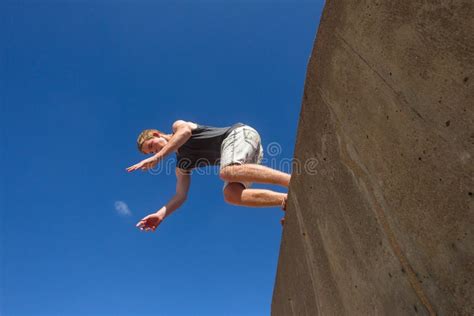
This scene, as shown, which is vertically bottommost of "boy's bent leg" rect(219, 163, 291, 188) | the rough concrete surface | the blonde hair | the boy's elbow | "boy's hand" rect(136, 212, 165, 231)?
the rough concrete surface

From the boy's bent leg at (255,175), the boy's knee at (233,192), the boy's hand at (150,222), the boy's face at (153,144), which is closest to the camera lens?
the boy's bent leg at (255,175)

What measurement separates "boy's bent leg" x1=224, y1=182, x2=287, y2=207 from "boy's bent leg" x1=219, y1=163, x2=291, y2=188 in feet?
0.41

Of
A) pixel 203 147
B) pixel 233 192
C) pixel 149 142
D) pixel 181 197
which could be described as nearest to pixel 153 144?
pixel 149 142

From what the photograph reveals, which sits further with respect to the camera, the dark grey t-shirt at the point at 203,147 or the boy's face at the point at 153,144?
the boy's face at the point at 153,144

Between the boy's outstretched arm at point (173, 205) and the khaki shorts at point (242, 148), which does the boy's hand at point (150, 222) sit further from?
the khaki shorts at point (242, 148)

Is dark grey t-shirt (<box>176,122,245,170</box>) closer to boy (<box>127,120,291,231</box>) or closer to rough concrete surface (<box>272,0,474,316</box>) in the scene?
boy (<box>127,120,291,231</box>)

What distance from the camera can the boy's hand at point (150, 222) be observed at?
15.5 ft

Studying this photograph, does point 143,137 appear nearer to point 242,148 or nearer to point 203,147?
point 203,147

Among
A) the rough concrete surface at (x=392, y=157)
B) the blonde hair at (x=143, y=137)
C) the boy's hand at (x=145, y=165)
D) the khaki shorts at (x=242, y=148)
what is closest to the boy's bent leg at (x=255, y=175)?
the khaki shorts at (x=242, y=148)

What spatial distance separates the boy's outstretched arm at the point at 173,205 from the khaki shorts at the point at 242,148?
917 mm

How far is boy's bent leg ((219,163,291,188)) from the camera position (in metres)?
3.80

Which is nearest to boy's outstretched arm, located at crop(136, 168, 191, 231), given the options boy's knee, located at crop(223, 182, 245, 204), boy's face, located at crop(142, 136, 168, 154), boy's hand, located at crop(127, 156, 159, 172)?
boy's face, located at crop(142, 136, 168, 154)

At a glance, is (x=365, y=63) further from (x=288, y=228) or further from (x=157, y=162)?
(x=157, y=162)

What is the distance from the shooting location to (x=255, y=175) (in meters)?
3.83
